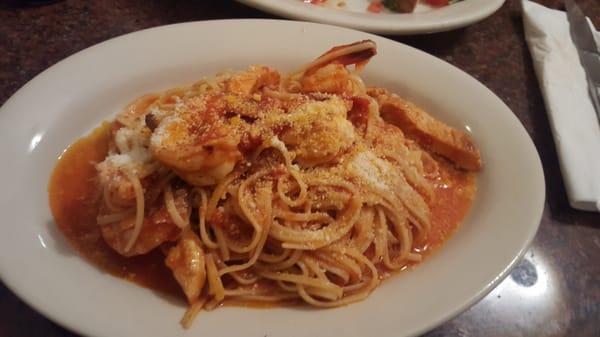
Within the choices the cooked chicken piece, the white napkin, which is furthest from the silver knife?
the cooked chicken piece

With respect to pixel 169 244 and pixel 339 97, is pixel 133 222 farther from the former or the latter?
pixel 339 97

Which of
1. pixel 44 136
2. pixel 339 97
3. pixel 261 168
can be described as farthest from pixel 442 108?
pixel 44 136

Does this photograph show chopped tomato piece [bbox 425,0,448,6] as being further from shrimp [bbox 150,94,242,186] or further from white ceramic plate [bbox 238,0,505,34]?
shrimp [bbox 150,94,242,186]

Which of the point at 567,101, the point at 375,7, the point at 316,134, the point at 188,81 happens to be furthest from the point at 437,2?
the point at 316,134

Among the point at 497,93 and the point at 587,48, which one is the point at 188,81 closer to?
the point at 497,93

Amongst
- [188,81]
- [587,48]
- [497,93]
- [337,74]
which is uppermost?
[337,74]
